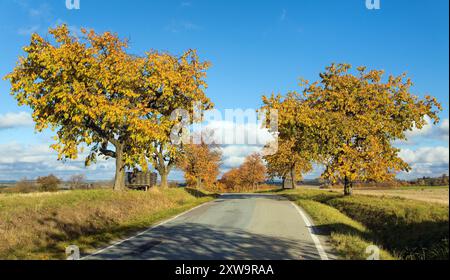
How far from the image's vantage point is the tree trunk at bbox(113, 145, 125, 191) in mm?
27391

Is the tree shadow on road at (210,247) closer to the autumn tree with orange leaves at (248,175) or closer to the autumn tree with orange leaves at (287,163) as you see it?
the autumn tree with orange leaves at (287,163)

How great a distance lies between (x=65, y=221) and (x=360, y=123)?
18.5 meters

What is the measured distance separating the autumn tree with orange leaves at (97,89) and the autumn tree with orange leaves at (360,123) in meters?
8.88

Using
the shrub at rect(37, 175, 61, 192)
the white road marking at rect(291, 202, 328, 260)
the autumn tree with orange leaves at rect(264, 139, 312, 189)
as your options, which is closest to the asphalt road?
the white road marking at rect(291, 202, 328, 260)

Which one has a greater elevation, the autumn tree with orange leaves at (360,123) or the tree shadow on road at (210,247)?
the autumn tree with orange leaves at (360,123)

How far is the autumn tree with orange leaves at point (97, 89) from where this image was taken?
22.9 metres

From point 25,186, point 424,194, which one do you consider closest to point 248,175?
point 25,186

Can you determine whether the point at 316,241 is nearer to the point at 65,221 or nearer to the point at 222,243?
the point at 222,243

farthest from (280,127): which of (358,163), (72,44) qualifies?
(72,44)

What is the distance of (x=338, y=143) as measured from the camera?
26.9 meters

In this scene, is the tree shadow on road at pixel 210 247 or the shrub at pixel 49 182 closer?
the tree shadow on road at pixel 210 247

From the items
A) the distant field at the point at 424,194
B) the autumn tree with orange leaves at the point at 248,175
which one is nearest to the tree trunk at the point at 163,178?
the distant field at the point at 424,194

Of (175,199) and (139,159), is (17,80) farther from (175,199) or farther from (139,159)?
(175,199)
